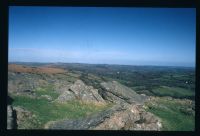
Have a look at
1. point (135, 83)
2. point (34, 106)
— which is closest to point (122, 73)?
point (135, 83)

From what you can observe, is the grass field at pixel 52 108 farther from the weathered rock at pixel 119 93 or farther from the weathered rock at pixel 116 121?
the weathered rock at pixel 119 93

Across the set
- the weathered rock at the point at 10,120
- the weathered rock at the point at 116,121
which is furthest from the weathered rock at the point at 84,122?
the weathered rock at the point at 10,120

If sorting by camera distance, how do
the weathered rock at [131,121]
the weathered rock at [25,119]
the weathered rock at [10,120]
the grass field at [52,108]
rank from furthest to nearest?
1. the grass field at [52,108]
2. the weathered rock at [25,119]
3. the weathered rock at [131,121]
4. the weathered rock at [10,120]

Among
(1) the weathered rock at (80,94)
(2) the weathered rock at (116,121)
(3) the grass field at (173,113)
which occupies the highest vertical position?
(1) the weathered rock at (80,94)

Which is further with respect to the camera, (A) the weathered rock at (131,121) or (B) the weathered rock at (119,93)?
(B) the weathered rock at (119,93)

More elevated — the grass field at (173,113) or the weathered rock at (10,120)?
the weathered rock at (10,120)
